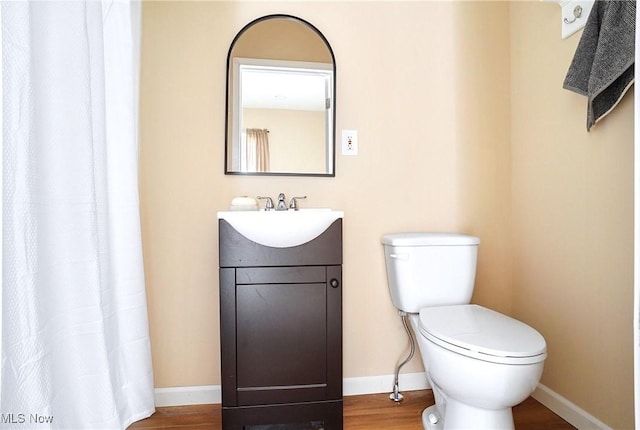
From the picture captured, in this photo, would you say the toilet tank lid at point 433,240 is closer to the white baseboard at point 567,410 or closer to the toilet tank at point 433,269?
the toilet tank at point 433,269

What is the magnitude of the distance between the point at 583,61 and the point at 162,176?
172 centimetres

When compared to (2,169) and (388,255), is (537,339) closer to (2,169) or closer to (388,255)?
(388,255)

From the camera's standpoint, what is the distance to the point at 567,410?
1.48 m

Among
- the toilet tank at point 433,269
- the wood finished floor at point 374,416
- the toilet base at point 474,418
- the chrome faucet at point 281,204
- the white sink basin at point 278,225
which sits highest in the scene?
the chrome faucet at point 281,204

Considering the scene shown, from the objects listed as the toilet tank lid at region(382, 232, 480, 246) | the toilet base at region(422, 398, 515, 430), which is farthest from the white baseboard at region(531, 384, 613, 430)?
the toilet tank lid at region(382, 232, 480, 246)

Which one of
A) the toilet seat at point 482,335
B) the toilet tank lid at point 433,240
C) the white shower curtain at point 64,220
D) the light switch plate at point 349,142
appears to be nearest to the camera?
the white shower curtain at point 64,220

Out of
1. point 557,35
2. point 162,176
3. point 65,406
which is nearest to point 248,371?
point 65,406

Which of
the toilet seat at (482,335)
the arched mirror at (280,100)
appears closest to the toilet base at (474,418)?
the toilet seat at (482,335)

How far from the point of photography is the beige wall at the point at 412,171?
1476mm

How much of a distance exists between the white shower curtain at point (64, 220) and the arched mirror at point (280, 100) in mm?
600

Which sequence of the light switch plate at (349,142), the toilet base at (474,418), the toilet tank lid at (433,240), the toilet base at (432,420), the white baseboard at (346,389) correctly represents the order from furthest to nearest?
the light switch plate at (349,142)
the white baseboard at (346,389)
the toilet tank lid at (433,240)
the toilet base at (432,420)
the toilet base at (474,418)

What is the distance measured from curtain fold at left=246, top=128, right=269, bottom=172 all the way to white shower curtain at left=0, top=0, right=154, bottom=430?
618 millimetres

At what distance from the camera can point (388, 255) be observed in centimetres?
164

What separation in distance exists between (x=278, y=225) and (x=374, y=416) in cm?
92
